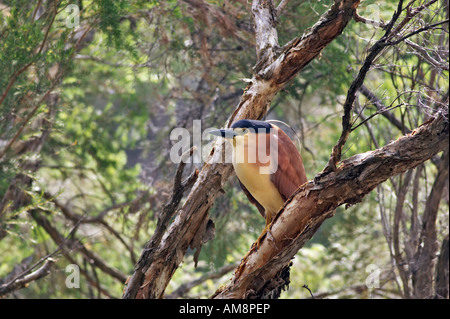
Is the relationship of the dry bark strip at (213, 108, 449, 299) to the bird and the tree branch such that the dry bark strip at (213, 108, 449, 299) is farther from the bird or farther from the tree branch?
the tree branch

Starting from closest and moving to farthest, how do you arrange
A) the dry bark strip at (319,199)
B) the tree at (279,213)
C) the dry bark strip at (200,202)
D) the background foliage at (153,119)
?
the dry bark strip at (319,199) < the tree at (279,213) < the dry bark strip at (200,202) < the background foliage at (153,119)

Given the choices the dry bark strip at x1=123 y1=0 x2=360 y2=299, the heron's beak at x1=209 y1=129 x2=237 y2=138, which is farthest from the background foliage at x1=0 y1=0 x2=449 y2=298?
the heron's beak at x1=209 y1=129 x2=237 y2=138

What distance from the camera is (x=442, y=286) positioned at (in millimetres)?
4742

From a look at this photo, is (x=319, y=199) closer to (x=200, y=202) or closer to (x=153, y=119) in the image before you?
(x=200, y=202)

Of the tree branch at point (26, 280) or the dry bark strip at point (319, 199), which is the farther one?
the tree branch at point (26, 280)

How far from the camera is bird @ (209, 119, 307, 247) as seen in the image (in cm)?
316

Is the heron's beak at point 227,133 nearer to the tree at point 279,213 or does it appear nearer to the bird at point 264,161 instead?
the bird at point 264,161

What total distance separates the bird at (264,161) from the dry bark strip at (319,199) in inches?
16.6

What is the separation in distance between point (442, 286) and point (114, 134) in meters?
4.85

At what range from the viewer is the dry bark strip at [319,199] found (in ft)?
7.72

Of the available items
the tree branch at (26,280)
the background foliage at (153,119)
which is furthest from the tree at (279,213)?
the tree branch at (26,280)

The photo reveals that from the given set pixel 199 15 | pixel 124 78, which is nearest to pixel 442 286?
pixel 199 15

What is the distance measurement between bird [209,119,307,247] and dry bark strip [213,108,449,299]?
423 mm

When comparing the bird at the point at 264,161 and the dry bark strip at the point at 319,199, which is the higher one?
the bird at the point at 264,161
